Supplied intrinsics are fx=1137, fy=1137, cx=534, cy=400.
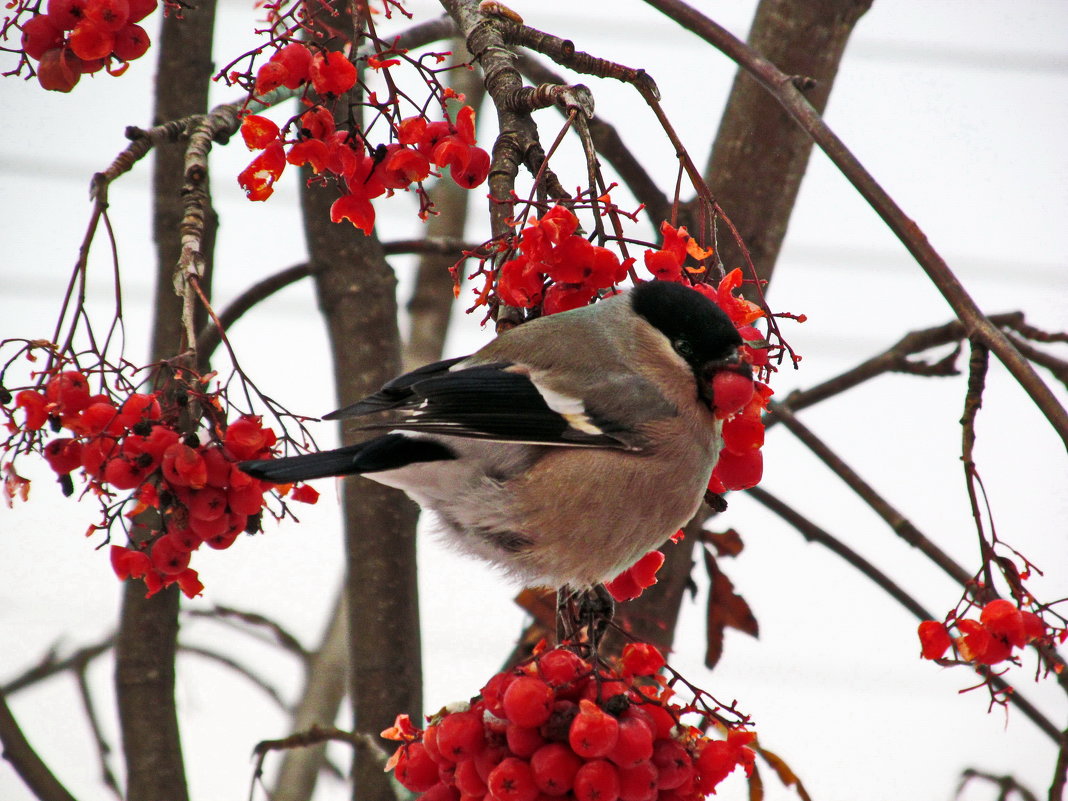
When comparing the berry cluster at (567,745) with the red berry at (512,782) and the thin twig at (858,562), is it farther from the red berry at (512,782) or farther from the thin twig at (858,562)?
the thin twig at (858,562)

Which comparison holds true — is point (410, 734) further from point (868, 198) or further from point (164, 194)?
point (164, 194)

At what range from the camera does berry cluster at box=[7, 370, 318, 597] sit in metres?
1.24

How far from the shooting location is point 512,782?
1.15m

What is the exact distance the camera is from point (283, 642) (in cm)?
233

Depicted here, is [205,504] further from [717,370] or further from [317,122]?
[717,370]

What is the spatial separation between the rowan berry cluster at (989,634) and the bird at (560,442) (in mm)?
342

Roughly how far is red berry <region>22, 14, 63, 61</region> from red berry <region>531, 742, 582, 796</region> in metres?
0.99

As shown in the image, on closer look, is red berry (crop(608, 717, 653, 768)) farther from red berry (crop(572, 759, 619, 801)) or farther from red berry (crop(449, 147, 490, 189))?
red berry (crop(449, 147, 490, 189))

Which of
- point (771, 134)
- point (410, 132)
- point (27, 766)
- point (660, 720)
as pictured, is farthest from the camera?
point (771, 134)

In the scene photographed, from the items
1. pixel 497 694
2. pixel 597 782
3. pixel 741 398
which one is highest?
pixel 741 398

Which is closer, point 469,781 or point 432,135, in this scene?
point 469,781

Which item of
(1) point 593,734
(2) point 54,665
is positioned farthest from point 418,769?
(2) point 54,665

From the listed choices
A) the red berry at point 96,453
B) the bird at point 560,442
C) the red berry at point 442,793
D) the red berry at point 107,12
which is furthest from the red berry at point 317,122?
the red berry at point 442,793

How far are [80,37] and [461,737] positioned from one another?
2.94 feet
